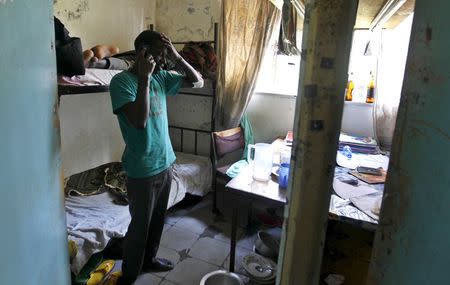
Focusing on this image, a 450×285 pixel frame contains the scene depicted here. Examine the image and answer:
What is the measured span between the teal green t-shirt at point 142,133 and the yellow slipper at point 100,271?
0.70 metres

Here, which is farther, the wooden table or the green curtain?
the green curtain

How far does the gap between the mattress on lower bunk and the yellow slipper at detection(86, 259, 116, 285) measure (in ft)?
0.51

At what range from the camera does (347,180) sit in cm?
153

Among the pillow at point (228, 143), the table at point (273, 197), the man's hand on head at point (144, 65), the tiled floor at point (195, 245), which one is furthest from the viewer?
the pillow at point (228, 143)

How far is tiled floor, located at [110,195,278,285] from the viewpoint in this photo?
6.29ft

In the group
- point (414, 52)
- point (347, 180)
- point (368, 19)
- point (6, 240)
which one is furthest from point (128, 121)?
point (368, 19)

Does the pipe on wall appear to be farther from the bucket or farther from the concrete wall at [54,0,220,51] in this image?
the concrete wall at [54,0,220,51]

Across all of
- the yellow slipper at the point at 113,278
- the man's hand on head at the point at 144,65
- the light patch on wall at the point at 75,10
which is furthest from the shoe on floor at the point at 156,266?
the light patch on wall at the point at 75,10

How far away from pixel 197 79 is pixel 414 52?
5.31 ft

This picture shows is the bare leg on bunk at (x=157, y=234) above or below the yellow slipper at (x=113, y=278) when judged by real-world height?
above

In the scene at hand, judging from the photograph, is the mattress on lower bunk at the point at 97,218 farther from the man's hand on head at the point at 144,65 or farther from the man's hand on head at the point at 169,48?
the man's hand on head at the point at 169,48

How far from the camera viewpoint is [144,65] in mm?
1535

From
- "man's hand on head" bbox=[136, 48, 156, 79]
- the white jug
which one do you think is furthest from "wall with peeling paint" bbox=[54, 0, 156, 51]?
the white jug

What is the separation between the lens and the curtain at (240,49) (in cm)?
266
